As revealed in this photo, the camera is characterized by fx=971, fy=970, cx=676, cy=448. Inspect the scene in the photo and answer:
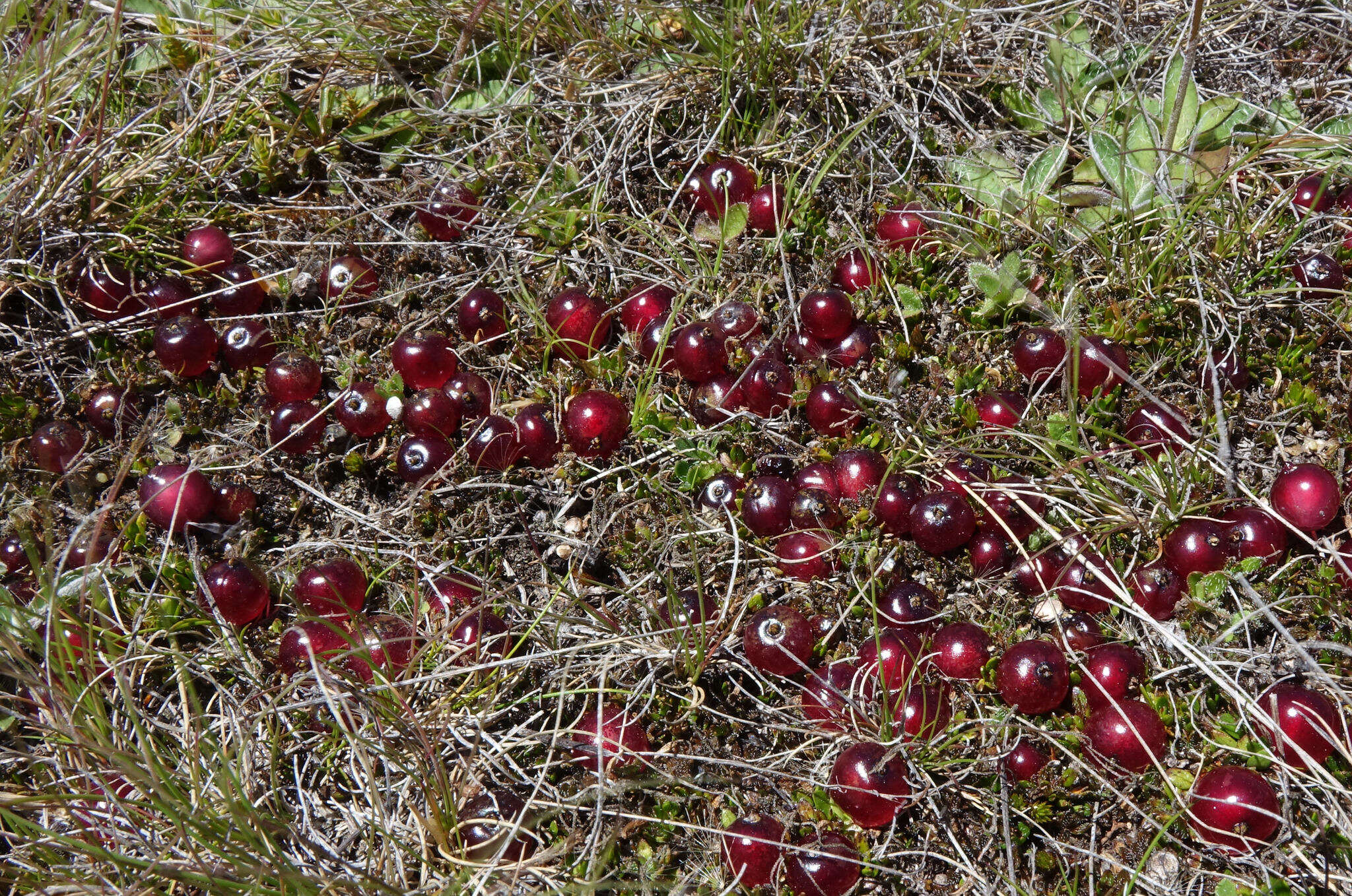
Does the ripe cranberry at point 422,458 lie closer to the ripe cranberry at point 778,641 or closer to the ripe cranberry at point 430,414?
the ripe cranberry at point 430,414

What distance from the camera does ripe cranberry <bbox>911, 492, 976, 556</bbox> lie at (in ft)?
10.6

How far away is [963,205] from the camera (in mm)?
4176

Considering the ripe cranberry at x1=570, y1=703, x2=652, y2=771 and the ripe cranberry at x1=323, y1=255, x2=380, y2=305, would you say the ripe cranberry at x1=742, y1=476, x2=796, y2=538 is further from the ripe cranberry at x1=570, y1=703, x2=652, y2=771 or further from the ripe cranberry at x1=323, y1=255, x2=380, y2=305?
the ripe cranberry at x1=323, y1=255, x2=380, y2=305

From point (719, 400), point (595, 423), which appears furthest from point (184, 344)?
point (719, 400)

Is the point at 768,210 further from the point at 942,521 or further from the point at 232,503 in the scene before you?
the point at 232,503

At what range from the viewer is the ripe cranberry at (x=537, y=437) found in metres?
→ 3.67

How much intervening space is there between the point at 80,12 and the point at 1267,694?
569cm

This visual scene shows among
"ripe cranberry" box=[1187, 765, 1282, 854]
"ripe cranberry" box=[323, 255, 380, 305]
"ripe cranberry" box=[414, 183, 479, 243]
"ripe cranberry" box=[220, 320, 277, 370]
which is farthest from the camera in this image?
"ripe cranberry" box=[414, 183, 479, 243]

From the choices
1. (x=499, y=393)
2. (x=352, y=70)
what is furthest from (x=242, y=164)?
(x=499, y=393)

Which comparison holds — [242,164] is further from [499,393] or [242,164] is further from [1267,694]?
[1267,694]

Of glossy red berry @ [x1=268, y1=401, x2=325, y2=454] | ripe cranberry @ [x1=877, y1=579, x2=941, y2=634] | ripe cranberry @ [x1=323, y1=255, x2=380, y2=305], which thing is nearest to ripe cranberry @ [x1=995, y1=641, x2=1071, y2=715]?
ripe cranberry @ [x1=877, y1=579, x2=941, y2=634]

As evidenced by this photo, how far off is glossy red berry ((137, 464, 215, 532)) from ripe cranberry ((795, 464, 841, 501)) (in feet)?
7.32

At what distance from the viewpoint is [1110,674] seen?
298 centimetres

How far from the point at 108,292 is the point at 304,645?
2.01 m
